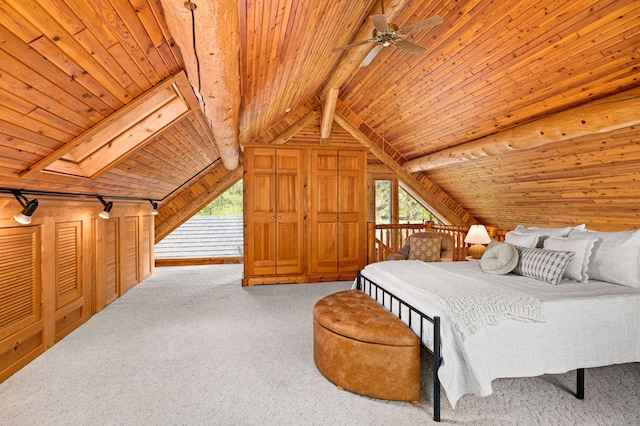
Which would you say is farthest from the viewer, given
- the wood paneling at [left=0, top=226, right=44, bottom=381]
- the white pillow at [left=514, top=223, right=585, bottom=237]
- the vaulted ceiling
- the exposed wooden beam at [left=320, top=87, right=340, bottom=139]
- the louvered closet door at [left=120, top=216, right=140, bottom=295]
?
the exposed wooden beam at [left=320, top=87, right=340, bottom=139]

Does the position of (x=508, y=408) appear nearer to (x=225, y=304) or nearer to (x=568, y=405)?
(x=568, y=405)

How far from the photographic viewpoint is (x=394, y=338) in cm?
207

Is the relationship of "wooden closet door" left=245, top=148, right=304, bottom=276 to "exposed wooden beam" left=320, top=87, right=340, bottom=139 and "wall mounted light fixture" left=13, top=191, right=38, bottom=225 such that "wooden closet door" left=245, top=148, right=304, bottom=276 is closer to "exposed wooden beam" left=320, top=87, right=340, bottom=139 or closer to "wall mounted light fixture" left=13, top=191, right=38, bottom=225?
"exposed wooden beam" left=320, top=87, right=340, bottom=139

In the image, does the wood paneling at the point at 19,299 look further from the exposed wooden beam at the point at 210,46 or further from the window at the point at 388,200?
the window at the point at 388,200

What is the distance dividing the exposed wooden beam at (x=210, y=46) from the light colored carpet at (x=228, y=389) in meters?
2.11

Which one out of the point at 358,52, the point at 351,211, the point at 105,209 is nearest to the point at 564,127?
the point at 358,52

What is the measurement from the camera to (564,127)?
3775 mm

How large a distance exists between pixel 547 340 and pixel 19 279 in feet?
12.2

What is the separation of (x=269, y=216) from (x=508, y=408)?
3.94 m

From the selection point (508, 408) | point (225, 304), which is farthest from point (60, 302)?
point (508, 408)

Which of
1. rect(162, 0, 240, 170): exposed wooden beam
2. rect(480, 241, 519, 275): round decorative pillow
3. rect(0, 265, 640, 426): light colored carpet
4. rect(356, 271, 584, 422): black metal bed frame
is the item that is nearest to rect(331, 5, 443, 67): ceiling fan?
rect(162, 0, 240, 170): exposed wooden beam

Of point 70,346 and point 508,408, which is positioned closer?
point 508,408

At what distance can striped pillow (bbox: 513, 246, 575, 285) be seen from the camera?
2578 millimetres

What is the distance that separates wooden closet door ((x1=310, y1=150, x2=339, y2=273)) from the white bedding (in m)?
3.19
